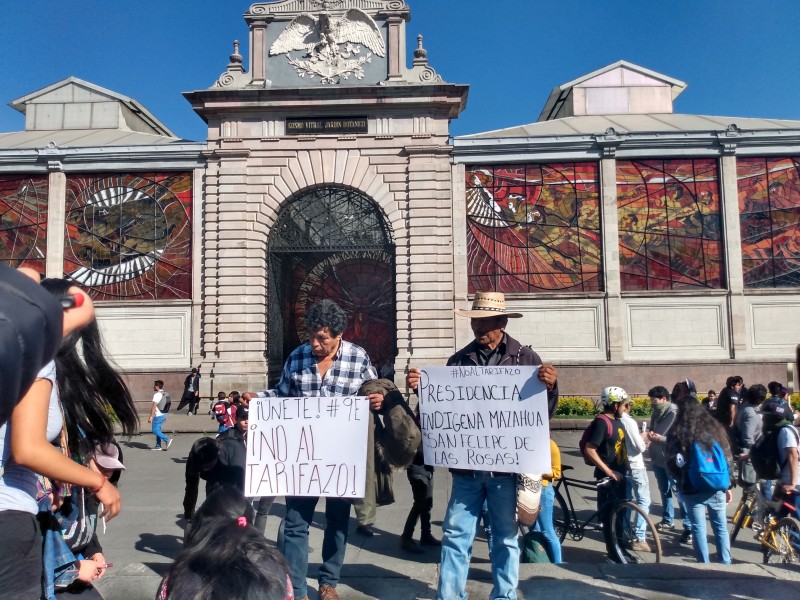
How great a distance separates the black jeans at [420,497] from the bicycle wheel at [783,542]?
3.32 metres

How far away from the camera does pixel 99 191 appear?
2289cm

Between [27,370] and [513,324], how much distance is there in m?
21.0

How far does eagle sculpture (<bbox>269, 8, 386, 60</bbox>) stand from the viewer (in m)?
22.4

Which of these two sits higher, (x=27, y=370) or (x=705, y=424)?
(x=27, y=370)

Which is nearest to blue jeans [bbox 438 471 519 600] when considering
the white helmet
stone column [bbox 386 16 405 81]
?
the white helmet

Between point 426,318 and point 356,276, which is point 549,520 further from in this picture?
point 356,276

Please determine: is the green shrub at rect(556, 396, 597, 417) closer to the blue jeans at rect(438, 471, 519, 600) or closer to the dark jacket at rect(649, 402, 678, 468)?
the dark jacket at rect(649, 402, 678, 468)

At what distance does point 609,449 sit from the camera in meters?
6.85

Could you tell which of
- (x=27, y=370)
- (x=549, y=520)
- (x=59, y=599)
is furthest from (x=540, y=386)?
(x=27, y=370)

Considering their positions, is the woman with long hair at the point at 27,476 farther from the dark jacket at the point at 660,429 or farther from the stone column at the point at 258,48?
the stone column at the point at 258,48

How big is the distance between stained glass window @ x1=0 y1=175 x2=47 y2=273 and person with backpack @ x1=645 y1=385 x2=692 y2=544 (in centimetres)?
2115

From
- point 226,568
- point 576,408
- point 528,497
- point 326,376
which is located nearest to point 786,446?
point 528,497

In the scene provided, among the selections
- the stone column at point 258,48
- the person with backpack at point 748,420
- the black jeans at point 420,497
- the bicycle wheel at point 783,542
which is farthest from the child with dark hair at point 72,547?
the stone column at point 258,48

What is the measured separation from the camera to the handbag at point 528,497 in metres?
4.42
